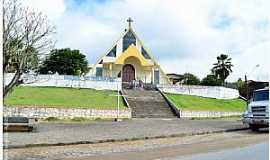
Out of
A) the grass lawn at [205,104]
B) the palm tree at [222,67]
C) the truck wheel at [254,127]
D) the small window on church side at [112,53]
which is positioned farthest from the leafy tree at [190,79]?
the truck wheel at [254,127]

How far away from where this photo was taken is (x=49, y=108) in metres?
29.5

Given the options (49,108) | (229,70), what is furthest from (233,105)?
(229,70)

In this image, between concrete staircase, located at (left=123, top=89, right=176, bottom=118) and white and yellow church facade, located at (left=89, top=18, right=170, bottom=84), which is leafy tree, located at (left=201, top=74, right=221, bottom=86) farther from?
concrete staircase, located at (left=123, top=89, right=176, bottom=118)

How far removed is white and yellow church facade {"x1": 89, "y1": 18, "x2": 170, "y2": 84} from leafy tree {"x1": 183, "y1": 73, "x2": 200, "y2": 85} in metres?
15.1

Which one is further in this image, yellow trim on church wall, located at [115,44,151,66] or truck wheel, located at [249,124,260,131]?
yellow trim on church wall, located at [115,44,151,66]

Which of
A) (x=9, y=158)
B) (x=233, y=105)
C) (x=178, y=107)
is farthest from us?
(x=233, y=105)

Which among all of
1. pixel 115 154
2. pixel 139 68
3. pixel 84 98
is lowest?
pixel 115 154

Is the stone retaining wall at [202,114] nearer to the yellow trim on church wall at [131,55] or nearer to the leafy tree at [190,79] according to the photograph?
the yellow trim on church wall at [131,55]

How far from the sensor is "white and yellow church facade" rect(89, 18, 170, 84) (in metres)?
60.0

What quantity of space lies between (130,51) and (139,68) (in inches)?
121

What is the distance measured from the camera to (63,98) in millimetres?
36250

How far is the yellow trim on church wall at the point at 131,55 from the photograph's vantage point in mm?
59728

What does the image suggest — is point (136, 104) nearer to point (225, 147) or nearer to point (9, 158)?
point (225, 147)

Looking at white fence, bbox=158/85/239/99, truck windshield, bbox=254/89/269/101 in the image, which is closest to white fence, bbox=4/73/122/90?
white fence, bbox=158/85/239/99
